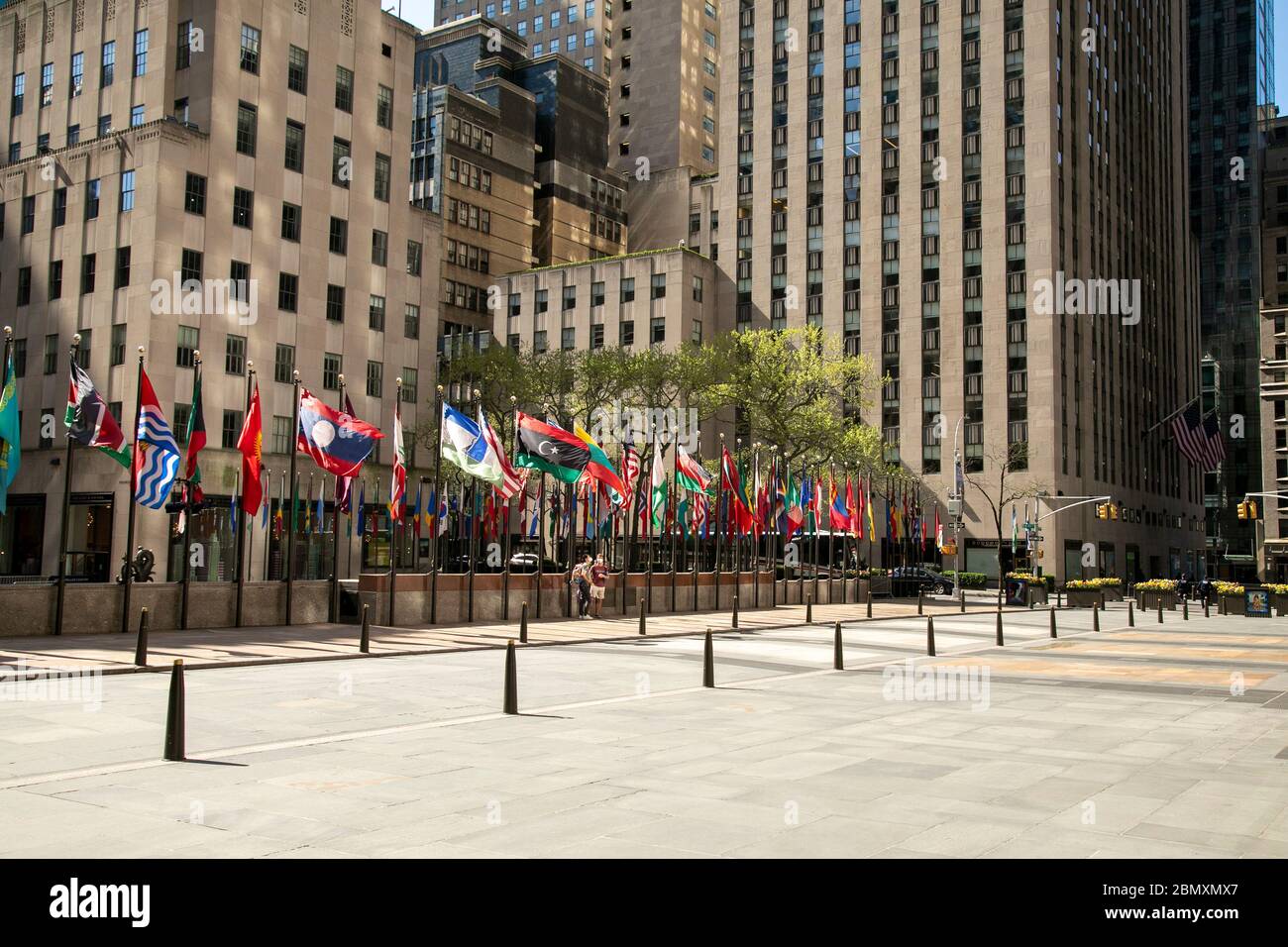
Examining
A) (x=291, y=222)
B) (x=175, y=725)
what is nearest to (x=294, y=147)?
(x=291, y=222)

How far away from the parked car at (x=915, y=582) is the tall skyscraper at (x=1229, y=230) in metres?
88.6

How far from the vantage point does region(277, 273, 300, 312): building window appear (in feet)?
190

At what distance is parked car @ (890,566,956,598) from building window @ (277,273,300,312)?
117ft

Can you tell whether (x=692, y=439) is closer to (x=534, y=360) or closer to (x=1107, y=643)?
(x=534, y=360)

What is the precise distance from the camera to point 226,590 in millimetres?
28703

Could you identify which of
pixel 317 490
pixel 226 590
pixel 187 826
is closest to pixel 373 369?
pixel 317 490

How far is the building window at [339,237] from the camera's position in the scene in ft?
201

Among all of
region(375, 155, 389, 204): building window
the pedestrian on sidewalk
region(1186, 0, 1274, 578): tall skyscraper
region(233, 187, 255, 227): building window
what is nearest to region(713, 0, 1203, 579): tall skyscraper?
region(375, 155, 389, 204): building window

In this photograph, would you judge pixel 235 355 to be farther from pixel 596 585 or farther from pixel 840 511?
pixel 840 511

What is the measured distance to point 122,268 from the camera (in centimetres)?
5341

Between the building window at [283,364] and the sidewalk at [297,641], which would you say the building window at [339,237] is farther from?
the sidewalk at [297,641]

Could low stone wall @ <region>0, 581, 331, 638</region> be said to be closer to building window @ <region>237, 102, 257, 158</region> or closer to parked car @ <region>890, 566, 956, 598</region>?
building window @ <region>237, 102, 257, 158</region>

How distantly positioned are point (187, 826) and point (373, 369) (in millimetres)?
57441

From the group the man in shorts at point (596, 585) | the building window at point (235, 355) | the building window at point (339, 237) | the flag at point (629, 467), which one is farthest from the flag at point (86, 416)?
the building window at point (339, 237)
